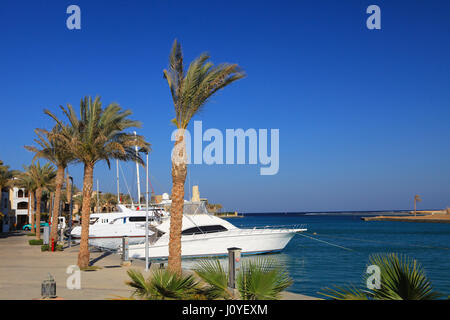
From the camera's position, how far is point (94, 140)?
1909cm

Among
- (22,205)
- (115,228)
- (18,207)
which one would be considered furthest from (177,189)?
(22,205)

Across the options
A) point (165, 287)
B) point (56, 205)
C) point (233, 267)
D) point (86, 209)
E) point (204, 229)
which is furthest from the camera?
point (204, 229)

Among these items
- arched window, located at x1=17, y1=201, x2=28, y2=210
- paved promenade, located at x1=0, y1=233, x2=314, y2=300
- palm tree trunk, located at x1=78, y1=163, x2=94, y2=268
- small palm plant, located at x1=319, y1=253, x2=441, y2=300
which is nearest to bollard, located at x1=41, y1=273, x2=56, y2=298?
paved promenade, located at x1=0, y1=233, x2=314, y2=300

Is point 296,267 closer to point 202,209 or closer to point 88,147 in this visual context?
point 202,209

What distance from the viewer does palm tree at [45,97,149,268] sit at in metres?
18.9

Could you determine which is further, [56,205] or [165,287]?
[56,205]

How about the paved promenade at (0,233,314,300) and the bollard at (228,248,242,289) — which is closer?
the bollard at (228,248,242,289)

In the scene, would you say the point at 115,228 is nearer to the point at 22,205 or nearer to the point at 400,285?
the point at 400,285

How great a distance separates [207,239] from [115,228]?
1051 centimetres

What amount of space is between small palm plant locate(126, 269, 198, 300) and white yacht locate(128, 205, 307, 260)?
19.9 meters

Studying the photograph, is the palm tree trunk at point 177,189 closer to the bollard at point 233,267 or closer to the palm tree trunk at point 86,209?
the bollard at point 233,267

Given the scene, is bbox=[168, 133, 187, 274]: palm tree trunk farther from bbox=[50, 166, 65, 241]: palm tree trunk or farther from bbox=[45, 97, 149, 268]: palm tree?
bbox=[50, 166, 65, 241]: palm tree trunk
